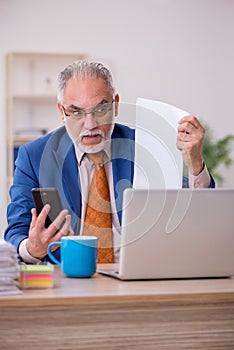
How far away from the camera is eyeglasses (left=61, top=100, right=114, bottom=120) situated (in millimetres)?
2436

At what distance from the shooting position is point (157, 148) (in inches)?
94.5

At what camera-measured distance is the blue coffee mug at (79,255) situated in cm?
183

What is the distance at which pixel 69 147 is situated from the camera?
2.50m

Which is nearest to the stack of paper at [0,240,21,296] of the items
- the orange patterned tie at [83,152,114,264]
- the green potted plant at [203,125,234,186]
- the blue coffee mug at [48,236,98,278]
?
the blue coffee mug at [48,236,98,278]

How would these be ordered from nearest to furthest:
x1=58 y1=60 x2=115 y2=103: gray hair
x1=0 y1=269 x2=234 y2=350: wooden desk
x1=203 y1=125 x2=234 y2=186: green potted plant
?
x1=0 y1=269 x2=234 y2=350: wooden desk < x1=58 y1=60 x2=115 y2=103: gray hair < x1=203 y1=125 x2=234 y2=186: green potted plant

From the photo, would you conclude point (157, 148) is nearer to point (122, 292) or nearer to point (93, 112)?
point (93, 112)

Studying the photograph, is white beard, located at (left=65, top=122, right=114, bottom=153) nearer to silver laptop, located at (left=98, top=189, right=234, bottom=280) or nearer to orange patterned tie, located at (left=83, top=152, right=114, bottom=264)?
orange patterned tie, located at (left=83, top=152, right=114, bottom=264)

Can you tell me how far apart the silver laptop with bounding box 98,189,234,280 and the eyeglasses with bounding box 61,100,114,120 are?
76 centimetres

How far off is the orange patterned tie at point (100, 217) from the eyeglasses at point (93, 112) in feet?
0.65

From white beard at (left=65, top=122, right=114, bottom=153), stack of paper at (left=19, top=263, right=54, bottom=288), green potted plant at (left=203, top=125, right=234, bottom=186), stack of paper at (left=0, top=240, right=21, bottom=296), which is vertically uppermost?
white beard at (left=65, top=122, right=114, bottom=153)

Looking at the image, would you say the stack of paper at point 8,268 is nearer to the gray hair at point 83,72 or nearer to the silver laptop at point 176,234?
the silver laptop at point 176,234

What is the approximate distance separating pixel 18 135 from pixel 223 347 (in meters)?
4.70

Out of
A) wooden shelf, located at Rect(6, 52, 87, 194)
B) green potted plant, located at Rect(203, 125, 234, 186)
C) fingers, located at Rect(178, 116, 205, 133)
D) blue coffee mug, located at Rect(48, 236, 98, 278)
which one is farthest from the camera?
green potted plant, located at Rect(203, 125, 234, 186)

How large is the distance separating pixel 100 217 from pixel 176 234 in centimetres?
63
